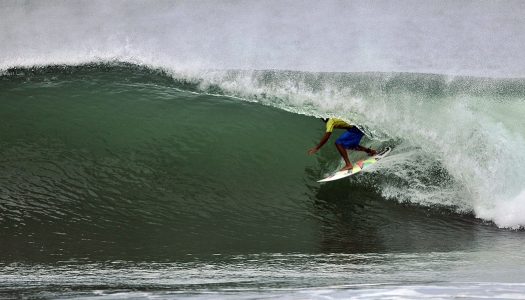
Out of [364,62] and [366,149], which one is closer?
[366,149]

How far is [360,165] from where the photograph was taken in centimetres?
751

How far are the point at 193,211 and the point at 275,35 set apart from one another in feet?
14.1

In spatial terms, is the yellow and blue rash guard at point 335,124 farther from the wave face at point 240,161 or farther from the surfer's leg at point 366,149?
the wave face at point 240,161

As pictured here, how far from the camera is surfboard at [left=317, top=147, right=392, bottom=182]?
741cm

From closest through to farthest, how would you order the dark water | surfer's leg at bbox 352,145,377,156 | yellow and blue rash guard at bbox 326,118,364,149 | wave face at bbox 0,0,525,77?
the dark water → yellow and blue rash guard at bbox 326,118,364,149 → surfer's leg at bbox 352,145,377,156 → wave face at bbox 0,0,525,77

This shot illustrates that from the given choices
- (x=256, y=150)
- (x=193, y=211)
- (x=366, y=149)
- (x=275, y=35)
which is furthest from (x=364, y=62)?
(x=193, y=211)

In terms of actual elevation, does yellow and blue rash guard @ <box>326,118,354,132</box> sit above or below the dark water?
above

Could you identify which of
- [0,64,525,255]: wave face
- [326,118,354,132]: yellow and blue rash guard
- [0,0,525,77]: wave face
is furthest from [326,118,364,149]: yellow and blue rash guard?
[0,0,525,77]: wave face

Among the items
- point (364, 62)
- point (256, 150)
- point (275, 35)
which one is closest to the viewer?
point (256, 150)

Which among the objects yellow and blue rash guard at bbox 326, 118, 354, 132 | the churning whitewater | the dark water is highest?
the churning whitewater

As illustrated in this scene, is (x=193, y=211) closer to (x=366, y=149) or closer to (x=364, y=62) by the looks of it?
(x=366, y=149)

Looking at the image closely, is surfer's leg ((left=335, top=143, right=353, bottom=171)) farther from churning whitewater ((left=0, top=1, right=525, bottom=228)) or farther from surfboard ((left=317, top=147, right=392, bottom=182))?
churning whitewater ((left=0, top=1, right=525, bottom=228))

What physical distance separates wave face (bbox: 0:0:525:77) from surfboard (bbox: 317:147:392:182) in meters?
2.18

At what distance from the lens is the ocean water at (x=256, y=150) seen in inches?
219
